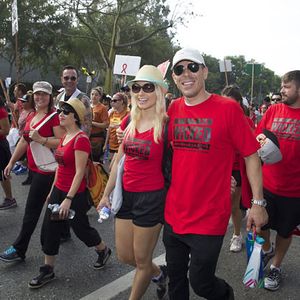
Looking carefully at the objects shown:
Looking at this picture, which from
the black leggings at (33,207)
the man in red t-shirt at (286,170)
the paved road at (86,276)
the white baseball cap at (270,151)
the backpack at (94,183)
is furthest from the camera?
the black leggings at (33,207)

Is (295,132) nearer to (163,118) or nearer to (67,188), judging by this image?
(163,118)

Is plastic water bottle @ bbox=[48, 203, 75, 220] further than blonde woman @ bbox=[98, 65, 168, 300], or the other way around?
plastic water bottle @ bbox=[48, 203, 75, 220]

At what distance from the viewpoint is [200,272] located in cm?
241

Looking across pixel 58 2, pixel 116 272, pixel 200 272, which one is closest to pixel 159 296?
pixel 116 272

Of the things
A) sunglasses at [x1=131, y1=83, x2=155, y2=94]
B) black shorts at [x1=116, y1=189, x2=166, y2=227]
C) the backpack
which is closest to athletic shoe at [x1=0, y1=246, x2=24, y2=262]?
the backpack

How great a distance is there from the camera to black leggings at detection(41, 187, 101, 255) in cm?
347

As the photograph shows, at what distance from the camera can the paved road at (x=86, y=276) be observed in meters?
3.34

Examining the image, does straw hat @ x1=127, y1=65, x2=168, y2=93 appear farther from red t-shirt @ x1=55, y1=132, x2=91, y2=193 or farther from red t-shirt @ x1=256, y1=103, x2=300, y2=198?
red t-shirt @ x1=256, y1=103, x2=300, y2=198

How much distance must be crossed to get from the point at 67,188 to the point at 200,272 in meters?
1.62

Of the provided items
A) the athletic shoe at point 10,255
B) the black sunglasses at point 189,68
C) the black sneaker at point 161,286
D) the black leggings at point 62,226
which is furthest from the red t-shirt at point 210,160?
the athletic shoe at point 10,255

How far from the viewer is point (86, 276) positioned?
368 centimetres

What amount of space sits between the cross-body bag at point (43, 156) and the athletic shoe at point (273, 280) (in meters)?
2.41

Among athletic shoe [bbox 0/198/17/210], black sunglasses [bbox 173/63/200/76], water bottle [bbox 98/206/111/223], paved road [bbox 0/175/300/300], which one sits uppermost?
black sunglasses [bbox 173/63/200/76]

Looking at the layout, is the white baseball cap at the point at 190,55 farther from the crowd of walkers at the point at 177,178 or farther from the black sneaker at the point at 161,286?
the black sneaker at the point at 161,286
